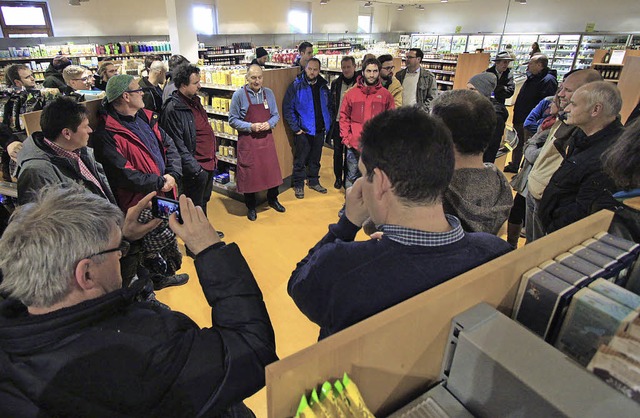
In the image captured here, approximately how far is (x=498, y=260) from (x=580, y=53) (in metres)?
14.0

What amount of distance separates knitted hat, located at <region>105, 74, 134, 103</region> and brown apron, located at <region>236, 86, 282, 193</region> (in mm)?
1632

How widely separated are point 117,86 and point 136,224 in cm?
160

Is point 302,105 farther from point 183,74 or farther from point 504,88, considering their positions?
point 504,88

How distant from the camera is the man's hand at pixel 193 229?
3.71 ft

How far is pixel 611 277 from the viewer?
41.9 inches

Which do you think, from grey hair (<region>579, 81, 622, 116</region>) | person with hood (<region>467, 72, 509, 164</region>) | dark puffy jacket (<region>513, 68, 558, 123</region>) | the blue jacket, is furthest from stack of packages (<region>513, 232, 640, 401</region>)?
dark puffy jacket (<region>513, 68, 558, 123</region>)

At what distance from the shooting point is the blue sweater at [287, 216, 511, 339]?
3.22ft

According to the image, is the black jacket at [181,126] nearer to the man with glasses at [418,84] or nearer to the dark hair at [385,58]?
the dark hair at [385,58]

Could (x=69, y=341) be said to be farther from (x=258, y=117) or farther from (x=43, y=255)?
(x=258, y=117)

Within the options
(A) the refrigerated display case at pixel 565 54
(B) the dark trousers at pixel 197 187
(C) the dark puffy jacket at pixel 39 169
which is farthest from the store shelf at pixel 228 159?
(A) the refrigerated display case at pixel 565 54

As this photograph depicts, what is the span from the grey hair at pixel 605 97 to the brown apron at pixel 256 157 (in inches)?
121

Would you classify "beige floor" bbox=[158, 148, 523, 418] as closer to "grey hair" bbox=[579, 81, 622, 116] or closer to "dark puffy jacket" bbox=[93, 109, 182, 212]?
"dark puffy jacket" bbox=[93, 109, 182, 212]

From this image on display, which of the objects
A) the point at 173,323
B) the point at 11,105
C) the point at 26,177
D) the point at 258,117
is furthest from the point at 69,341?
the point at 11,105

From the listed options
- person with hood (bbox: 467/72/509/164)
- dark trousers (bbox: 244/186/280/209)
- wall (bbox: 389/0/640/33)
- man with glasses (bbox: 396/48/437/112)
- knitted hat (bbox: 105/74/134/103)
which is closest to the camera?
knitted hat (bbox: 105/74/134/103)
